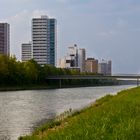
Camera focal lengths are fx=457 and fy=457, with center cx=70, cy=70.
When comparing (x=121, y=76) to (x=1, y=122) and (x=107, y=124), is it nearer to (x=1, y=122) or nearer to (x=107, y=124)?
(x=1, y=122)

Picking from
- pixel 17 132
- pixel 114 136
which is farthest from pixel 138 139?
pixel 17 132

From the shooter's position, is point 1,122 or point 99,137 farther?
point 1,122

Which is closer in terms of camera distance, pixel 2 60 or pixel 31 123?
pixel 31 123

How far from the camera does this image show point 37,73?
14325cm

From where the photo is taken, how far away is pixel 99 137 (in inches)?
521

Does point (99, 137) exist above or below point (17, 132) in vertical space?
above

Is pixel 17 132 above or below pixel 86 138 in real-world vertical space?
below

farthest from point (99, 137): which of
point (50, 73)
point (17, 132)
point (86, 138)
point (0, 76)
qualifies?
point (50, 73)

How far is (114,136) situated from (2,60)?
108238 mm

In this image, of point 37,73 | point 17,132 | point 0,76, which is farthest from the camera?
point 37,73

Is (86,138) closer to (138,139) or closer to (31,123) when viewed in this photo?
(138,139)

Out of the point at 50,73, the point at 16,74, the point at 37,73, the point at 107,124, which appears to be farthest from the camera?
the point at 50,73

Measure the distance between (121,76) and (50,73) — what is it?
84.6ft

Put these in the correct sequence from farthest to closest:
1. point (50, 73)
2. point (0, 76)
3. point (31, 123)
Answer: point (50, 73) < point (0, 76) < point (31, 123)
